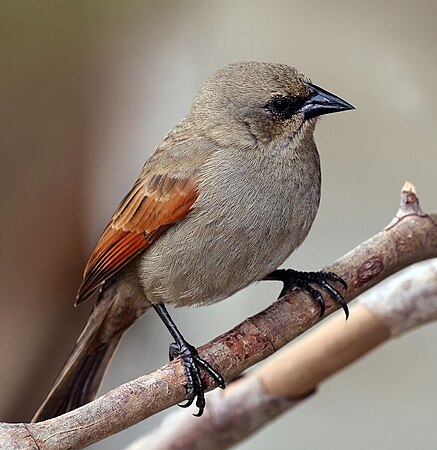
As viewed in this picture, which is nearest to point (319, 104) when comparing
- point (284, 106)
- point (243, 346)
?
point (284, 106)

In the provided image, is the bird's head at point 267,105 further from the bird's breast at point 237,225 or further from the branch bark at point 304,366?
the branch bark at point 304,366

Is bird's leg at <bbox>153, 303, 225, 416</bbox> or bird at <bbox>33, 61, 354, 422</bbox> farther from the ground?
bird at <bbox>33, 61, 354, 422</bbox>

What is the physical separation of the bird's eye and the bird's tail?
25.0 inches

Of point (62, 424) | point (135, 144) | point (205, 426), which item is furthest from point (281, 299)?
point (135, 144)

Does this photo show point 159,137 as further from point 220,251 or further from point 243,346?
point 243,346

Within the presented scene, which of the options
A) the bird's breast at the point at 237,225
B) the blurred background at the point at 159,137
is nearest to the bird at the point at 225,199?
the bird's breast at the point at 237,225

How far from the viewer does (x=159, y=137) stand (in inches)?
146

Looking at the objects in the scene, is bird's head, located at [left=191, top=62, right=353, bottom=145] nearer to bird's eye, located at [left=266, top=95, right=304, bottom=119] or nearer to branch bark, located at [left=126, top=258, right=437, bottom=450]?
bird's eye, located at [left=266, top=95, right=304, bottom=119]

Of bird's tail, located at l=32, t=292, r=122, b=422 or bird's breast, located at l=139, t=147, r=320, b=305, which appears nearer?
bird's breast, located at l=139, t=147, r=320, b=305

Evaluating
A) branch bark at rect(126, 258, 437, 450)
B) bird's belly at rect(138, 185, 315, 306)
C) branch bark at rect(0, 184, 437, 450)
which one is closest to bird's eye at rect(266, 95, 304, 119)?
bird's belly at rect(138, 185, 315, 306)

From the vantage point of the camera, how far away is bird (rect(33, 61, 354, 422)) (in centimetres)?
192

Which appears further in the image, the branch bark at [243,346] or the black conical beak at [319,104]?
the black conical beak at [319,104]

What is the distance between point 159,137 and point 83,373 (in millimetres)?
1686

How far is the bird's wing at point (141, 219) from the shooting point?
77.1 inches
